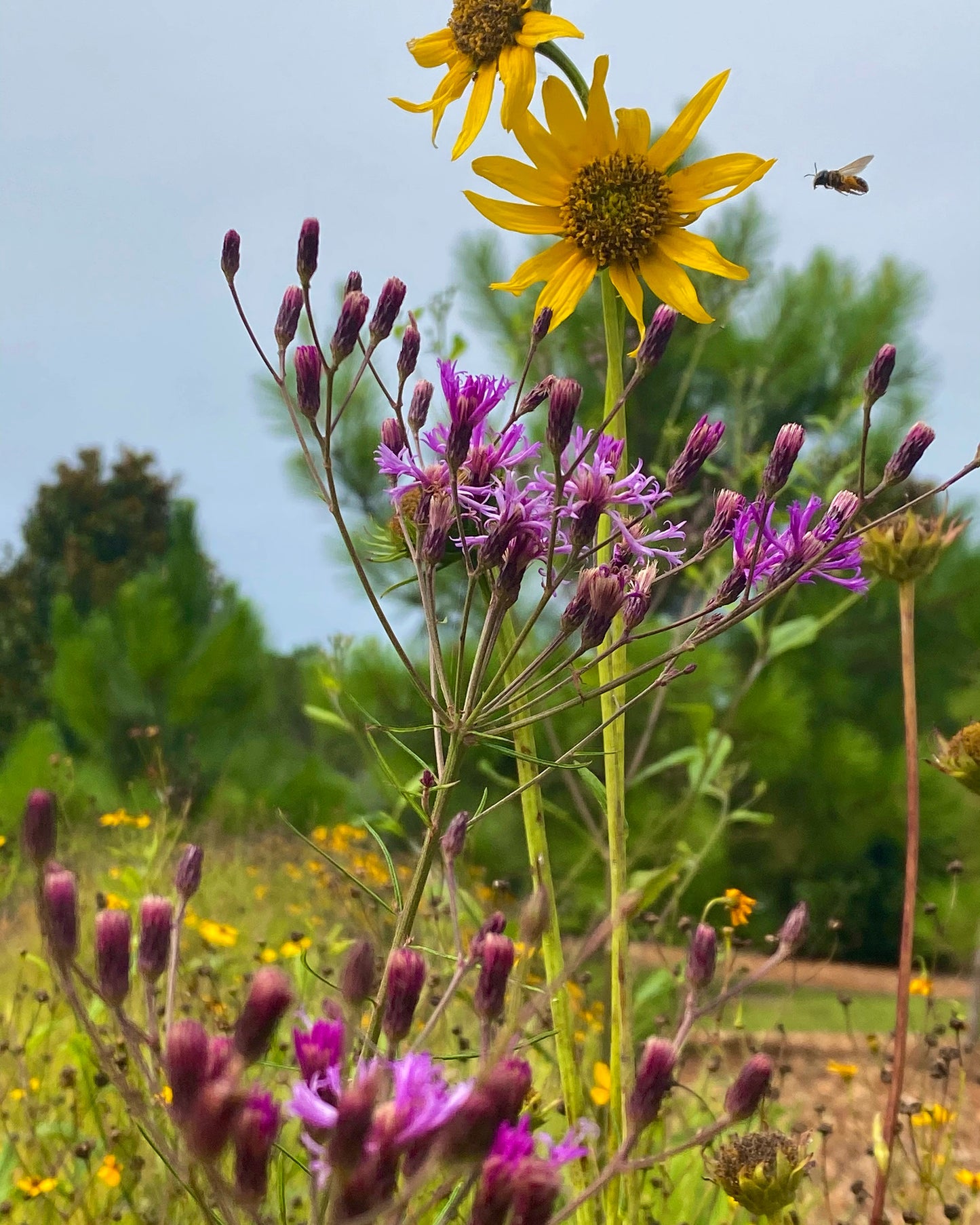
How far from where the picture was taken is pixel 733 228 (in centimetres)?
698

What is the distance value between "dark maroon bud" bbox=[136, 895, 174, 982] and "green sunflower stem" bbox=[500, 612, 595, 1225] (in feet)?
0.94

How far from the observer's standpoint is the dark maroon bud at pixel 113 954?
588 millimetres

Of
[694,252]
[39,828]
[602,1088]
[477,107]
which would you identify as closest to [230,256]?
[477,107]

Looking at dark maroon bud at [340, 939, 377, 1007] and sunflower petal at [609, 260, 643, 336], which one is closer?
dark maroon bud at [340, 939, 377, 1007]

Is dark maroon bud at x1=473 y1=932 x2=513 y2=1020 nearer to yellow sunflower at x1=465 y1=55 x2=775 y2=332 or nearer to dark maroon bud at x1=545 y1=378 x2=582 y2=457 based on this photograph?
dark maroon bud at x1=545 y1=378 x2=582 y2=457

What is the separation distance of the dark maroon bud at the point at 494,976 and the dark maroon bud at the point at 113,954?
20 cm

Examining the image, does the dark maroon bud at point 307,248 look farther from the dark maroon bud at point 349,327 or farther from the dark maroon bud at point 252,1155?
the dark maroon bud at point 252,1155

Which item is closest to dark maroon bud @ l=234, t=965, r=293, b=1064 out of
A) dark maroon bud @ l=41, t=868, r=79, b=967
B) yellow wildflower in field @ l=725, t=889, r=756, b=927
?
dark maroon bud @ l=41, t=868, r=79, b=967

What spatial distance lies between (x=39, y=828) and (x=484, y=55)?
2.96ft

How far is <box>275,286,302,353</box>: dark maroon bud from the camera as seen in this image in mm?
963

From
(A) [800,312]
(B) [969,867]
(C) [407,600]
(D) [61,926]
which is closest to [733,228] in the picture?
(A) [800,312]

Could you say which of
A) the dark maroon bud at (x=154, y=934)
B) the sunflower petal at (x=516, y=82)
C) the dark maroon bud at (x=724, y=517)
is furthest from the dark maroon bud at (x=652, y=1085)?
the sunflower petal at (x=516, y=82)

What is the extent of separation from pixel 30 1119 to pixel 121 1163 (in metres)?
0.16

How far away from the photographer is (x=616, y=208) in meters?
1.00
